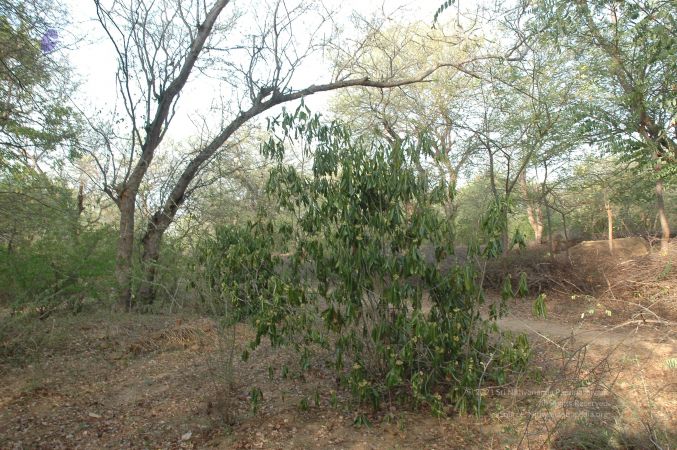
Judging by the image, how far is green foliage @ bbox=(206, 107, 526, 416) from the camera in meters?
4.32

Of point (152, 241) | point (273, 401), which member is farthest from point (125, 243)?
point (273, 401)

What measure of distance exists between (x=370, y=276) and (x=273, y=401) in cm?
204

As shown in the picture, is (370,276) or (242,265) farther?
(242,265)

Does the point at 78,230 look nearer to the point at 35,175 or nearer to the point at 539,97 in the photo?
the point at 35,175

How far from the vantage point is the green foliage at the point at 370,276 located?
14.2ft

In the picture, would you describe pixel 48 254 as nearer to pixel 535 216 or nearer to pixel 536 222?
pixel 535 216

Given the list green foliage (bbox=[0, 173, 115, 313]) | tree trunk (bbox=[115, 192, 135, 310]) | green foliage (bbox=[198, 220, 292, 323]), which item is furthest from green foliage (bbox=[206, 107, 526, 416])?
tree trunk (bbox=[115, 192, 135, 310])

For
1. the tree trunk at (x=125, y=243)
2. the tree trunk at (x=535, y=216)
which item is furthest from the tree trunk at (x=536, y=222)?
the tree trunk at (x=125, y=243)

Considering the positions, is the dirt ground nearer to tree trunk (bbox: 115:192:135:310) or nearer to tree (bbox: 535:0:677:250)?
tree trunk (bbox: 115:192:135:310)

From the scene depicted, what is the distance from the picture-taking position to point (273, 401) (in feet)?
17.5

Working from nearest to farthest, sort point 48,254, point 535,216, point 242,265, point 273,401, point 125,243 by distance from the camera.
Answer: point 242,265
point 273,401
point 48,254
point 125,243
point 535,216

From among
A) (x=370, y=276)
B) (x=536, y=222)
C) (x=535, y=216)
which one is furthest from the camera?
(x=536, y=222)

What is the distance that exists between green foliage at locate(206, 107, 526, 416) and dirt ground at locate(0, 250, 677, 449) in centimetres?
35

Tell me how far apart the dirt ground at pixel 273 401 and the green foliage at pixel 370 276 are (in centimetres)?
35
